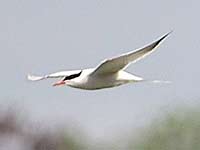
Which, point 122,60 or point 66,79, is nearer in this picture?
point 122,60

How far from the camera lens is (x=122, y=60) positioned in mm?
5734

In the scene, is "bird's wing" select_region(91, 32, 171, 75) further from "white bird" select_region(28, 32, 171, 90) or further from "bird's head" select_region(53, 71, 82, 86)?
"bird's head" select_region(53, 71, 82, 86)

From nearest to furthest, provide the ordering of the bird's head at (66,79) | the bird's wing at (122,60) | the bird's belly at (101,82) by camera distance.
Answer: the bird's wing at (122,60) < the bird's belly at (101,82) < the bird's head at (66,79)

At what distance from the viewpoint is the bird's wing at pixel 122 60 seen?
5.54 meters

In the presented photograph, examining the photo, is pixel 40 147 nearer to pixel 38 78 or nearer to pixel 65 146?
pixel 65 146

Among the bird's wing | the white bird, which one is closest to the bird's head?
the white bird

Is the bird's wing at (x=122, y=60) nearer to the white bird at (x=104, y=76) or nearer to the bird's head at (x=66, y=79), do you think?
the white bird at (x=104, y=76)

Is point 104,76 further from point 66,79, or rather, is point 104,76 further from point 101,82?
point 66,79

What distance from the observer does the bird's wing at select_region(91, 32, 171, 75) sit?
5.54m

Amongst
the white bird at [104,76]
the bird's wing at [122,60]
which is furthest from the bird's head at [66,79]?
the bird's wing at [122,60]

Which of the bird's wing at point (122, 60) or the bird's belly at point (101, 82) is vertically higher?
the bird's wing at point (122, 60)

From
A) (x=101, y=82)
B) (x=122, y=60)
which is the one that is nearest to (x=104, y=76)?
(x=101, y=82)

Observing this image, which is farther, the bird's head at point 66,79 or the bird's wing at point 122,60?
the bird's head at point 66,79

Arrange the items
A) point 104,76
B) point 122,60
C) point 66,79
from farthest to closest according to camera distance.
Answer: point 66,79 < point 104,76 < point 122,60
